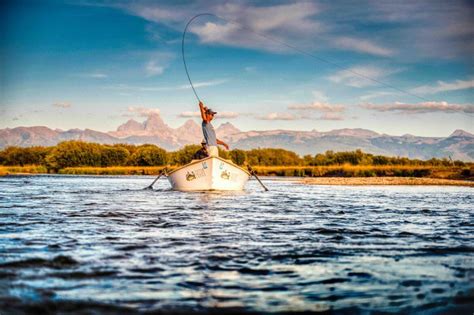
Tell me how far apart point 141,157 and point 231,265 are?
8833 cm

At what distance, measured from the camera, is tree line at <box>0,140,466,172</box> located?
7519cm

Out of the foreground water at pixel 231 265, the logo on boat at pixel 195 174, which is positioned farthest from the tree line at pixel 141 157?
the foreground water at pixel 231 265

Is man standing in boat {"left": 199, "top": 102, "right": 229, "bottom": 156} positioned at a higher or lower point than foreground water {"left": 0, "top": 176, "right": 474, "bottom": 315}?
higher

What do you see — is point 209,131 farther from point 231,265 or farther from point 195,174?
point 231,265

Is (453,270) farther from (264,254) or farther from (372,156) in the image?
(372,156)

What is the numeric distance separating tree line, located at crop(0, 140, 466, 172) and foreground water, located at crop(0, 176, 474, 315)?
61976 mm

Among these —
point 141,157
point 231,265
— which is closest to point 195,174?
point 231,265

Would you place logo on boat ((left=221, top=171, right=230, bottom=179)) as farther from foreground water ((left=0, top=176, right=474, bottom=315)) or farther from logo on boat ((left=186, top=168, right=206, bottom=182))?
foreground water ((left=0, top=176, right=474, bottom=315))

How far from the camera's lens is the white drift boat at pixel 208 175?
2488 centimetres

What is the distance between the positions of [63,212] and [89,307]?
1043cm

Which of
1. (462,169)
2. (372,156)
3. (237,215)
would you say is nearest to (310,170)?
(372,156)

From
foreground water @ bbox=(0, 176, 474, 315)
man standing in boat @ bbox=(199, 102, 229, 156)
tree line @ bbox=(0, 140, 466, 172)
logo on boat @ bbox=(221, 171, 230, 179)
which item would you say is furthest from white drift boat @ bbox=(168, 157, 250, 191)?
tree line @ bbox=(0, 140, 466, 172)

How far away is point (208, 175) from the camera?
25.2 meters

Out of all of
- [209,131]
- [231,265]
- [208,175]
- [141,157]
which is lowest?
[231,265]
